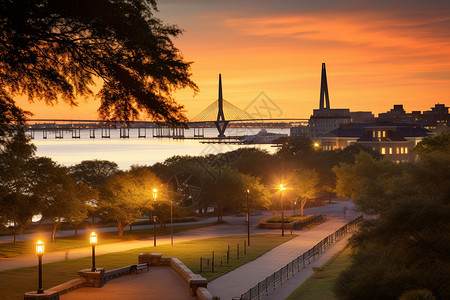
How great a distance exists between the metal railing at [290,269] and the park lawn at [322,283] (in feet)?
4.80

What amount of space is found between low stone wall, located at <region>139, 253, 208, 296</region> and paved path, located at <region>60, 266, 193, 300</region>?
0.32 metres

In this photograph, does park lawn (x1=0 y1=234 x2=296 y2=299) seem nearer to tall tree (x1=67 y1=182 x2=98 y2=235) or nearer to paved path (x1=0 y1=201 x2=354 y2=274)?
paved path (x1=0 y1=201 x2=354 y2=274)

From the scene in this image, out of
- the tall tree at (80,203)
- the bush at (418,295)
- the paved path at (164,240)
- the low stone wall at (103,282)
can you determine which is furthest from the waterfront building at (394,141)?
the bush at (418,295)

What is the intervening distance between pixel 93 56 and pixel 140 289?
52.1 feet

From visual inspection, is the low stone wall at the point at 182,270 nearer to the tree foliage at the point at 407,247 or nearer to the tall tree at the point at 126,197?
the tree foliage at the point at 407,247

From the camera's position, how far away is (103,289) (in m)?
28.4

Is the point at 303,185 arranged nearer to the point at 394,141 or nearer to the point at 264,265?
the point at 264,265

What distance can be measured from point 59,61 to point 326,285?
24173 mm

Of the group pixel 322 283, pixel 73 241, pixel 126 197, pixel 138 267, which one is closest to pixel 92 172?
pixel 126 197

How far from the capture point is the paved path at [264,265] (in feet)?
111

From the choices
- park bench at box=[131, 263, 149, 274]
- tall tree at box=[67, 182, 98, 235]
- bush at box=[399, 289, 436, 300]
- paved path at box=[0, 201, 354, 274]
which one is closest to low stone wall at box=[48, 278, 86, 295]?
park bench at box=[131, 263, 149, 274]

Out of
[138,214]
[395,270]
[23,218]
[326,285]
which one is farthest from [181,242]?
[395,270]

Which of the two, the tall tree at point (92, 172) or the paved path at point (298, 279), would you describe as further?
the tall tree at point (92, 172)

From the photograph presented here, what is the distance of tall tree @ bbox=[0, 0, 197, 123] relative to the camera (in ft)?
46.3
